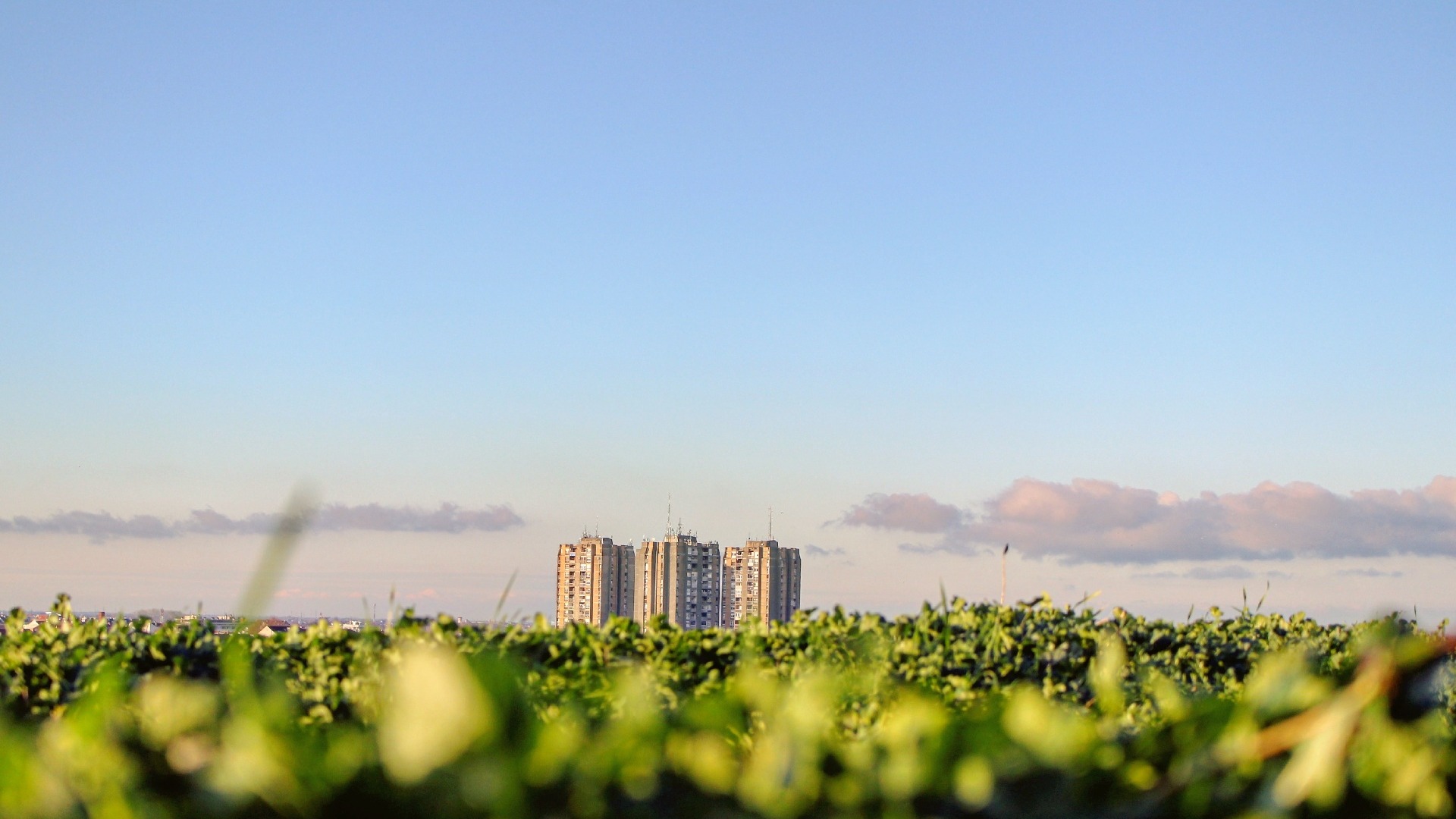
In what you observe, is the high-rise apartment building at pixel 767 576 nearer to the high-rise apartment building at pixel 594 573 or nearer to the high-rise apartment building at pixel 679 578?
the high-rise apartment building at pixel 679 578

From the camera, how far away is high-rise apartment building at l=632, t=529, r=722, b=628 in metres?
87.2

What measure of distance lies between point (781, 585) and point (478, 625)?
271 feet

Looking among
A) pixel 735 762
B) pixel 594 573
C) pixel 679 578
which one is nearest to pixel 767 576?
pixel 679 578

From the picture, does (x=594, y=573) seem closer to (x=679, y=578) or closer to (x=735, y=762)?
(x=679, y=578)

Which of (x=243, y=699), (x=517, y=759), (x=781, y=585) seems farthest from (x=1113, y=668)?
(x=781, y=585)

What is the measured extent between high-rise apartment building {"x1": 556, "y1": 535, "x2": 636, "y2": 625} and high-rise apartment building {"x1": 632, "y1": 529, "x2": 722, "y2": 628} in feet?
3.10

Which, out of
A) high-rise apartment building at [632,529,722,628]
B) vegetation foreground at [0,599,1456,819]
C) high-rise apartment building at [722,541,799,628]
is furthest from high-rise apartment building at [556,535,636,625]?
vegetation foreground at [0,599,1456,819]

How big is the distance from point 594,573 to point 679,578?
6.30 metres

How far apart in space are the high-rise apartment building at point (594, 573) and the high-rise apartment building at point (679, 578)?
0.95 metres

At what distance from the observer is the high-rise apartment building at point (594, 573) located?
8894 cm

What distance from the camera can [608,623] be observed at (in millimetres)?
6605

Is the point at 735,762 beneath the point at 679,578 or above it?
above

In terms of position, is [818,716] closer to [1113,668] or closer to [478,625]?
[1113,668]

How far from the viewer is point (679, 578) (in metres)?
88.7
